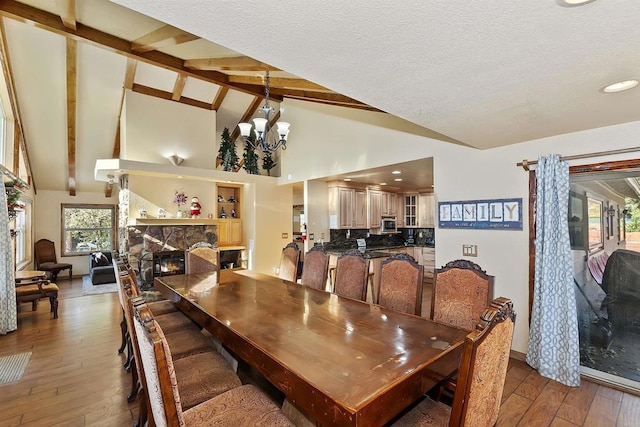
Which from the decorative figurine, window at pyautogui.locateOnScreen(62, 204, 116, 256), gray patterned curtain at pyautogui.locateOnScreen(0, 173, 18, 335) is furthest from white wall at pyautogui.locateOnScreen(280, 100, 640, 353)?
window at pyautogui.locateOnScreen(62, 204, 116, 256)

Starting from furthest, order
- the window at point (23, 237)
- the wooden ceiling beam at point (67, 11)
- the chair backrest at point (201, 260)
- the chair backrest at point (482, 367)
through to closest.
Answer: the window at point (23, 237) → the chair backrest at point (201, 260) → the wooden ceiling beam at point (67, 11) → the chair backrest at point (482, 367)

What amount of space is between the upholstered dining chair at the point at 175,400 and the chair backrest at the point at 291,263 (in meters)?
1.91

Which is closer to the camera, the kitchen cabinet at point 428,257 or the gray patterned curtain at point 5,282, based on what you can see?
the gray patterned curtain at point 5,282

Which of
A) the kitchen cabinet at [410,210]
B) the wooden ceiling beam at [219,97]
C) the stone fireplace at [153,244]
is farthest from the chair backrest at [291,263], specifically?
the kitchen cabinet at [410,210]

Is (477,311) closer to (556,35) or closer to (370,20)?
(556,35)

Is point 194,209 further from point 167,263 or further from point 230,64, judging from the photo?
point 230,64

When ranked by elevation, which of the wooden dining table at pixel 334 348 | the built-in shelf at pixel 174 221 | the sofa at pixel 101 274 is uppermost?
the built-in shelf at pixel 174 221

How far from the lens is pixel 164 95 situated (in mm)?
5984

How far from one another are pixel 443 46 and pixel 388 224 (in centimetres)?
581

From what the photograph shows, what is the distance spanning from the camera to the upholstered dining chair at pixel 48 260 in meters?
7.14

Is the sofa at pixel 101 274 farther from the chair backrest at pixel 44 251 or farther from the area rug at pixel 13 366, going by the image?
the area rug at pixel 13 366

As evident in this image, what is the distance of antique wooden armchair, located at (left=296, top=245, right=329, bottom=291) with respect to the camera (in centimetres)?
331

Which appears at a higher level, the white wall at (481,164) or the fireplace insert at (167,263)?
the white wall at (481,164)

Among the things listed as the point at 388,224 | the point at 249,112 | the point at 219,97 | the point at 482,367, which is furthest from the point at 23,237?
the point at 482,367
